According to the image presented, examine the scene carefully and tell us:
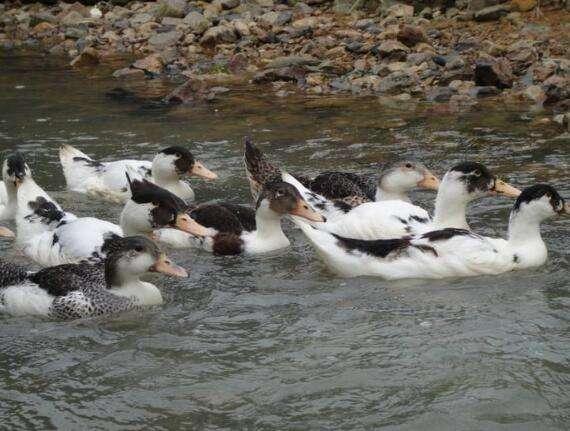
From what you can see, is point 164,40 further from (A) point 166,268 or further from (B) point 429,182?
(A) point 166,268

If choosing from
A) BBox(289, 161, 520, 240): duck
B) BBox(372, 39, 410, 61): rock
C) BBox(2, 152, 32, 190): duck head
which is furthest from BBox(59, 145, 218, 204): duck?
BBox(372, 39, 410, 61): rock

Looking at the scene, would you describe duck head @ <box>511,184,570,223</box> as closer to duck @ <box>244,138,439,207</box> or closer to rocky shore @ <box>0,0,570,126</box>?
duck @ <box>244,138,439,207</box>

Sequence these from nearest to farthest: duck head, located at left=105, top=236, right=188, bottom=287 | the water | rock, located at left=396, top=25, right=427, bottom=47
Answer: the water → duck head, located at left=105, top=236, right=188, bottom=287 → rock, located at left=396, top=25, right=427, bottom=47

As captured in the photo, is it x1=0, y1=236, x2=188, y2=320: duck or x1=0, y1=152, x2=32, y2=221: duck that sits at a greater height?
x1=0, y1=152, x2=32, y2=221: duck

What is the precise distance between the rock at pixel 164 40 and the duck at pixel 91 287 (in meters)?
12.3

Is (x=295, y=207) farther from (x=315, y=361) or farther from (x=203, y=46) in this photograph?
(x=203, y=46)

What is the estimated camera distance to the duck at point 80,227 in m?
8.70

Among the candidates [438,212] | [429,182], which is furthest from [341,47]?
[438,212]

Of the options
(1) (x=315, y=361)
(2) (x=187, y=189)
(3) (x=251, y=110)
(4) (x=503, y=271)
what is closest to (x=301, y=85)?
(3) (x=251, y=110)

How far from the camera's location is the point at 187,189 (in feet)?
36.4

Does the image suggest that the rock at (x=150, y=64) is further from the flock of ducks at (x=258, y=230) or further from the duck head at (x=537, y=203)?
the duck head at (x=537, y=203)

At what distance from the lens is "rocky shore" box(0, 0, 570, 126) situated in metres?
14.7

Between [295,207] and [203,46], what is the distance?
10.7 m

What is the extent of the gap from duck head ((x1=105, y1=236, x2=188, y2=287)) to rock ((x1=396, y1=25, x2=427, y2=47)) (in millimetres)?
9516
